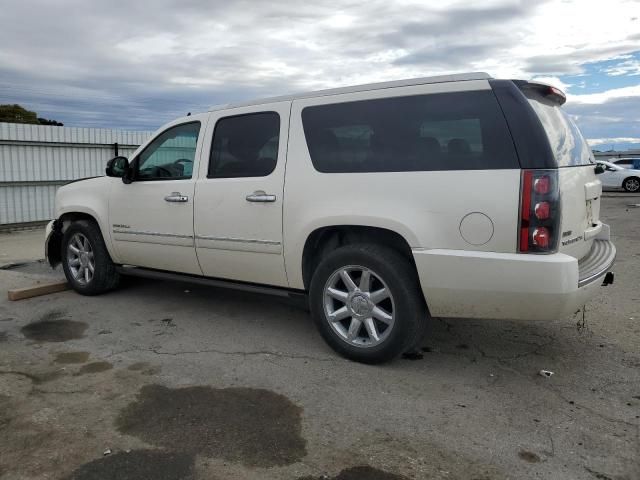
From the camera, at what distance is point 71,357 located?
4.35 m

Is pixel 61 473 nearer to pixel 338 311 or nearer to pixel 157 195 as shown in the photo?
pixel 338 311

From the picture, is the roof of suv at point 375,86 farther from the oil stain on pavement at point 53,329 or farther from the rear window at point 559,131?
the oil stain on pavement at point 53,329

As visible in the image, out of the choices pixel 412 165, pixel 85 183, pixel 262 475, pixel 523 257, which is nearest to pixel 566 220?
pixel 523 257

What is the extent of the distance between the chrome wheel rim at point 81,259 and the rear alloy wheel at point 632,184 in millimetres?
23629

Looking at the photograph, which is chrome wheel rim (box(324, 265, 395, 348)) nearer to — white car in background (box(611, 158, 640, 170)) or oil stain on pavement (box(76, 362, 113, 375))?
oil stain on pavement (box(76, 362, 113, 375))

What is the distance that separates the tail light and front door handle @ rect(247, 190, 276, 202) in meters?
1.91

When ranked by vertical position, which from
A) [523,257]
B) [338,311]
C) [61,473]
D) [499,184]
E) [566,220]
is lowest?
[61,473]

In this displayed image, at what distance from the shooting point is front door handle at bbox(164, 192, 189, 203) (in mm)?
5047

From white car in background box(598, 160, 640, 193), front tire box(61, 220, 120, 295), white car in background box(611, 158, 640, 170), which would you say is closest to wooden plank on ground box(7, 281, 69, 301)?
front tire box(61, 220, 120, 295)

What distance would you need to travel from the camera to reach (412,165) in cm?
382

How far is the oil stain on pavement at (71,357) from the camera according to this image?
426 centimetres

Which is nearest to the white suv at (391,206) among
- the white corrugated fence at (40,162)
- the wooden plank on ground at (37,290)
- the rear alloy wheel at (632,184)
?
the wooden plank on ground at (37,290)

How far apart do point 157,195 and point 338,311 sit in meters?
2.24

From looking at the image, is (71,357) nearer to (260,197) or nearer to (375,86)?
(260,197)
